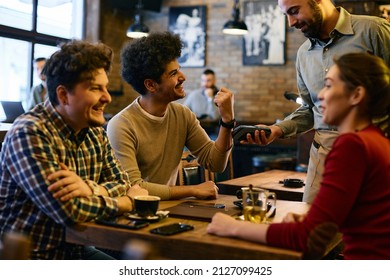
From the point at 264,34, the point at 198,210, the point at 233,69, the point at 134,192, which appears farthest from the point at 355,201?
the point at 233,69

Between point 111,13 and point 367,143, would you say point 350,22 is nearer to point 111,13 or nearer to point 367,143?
point 367,143

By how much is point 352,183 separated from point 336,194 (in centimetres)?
5

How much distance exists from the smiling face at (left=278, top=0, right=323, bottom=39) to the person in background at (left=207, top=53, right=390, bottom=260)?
34.2 inches

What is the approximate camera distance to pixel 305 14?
2316 millimetres

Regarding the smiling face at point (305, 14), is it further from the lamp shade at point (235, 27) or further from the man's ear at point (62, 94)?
the lamp shade at point (235, 27)

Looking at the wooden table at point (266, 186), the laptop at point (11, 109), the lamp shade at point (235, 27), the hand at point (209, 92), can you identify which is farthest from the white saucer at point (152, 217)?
the hand at point (209, 92)

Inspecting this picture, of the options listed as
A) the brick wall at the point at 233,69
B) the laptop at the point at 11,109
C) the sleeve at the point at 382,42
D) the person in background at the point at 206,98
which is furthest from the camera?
the brick wall at the point at 233,69

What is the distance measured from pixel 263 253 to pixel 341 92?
509 mm

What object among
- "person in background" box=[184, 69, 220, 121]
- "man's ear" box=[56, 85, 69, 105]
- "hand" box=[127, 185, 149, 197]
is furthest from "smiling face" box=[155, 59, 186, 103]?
"person in background" box=[184, 69, 220, 121]

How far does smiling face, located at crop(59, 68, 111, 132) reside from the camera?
1.71m

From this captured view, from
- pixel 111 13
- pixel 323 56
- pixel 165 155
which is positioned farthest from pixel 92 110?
pixel 111 13

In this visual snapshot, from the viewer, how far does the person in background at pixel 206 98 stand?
7.88 meters
